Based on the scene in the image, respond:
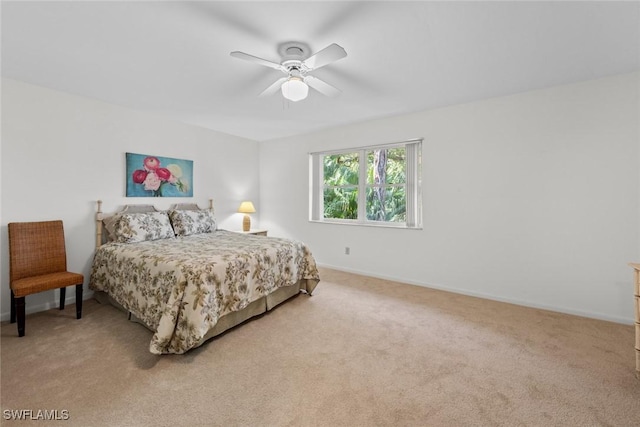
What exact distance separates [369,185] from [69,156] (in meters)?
3.75

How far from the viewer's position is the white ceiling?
1.66 metres

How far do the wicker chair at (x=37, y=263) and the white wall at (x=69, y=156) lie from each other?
23cm

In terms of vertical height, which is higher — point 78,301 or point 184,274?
point 184,274

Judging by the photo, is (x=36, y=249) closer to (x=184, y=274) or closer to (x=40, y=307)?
(x=40, y=307)

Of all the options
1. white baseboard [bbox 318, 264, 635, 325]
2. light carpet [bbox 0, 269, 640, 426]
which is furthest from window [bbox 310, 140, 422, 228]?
light carpet [bbox 0, 269, 640, 426]

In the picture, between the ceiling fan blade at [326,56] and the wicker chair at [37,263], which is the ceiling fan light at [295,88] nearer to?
the ceiling fan blade at [326,56]

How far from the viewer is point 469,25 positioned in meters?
1.80

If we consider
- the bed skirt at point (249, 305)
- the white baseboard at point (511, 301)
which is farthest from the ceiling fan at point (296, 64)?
the white baseboard at point (511, 301)

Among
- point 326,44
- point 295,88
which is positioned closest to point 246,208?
point 295,88

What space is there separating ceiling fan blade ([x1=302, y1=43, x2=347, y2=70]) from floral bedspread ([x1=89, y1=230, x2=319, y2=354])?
1.70 m

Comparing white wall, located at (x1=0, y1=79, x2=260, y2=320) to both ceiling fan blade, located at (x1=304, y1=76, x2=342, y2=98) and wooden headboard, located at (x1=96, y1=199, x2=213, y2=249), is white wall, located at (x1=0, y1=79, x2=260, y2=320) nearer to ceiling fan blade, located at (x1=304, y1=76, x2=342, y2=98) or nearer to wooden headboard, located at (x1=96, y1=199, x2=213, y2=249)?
→ wooden headboard, located at (x1=96, y1=199, x2=213, y2=249)

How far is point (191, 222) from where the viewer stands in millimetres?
3680

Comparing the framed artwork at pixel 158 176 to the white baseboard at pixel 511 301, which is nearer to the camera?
the white baseboard at pixel 511 301

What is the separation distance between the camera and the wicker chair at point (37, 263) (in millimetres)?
2238
